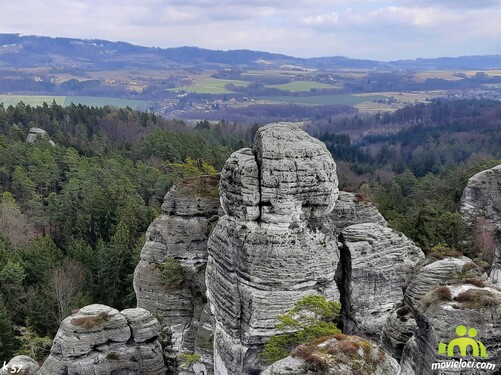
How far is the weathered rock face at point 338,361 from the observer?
13773mm

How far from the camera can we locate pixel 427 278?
19.0 meters

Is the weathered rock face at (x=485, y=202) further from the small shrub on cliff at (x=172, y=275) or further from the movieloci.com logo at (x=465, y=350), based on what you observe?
the movieloci.com logo at (x=465, y=350)

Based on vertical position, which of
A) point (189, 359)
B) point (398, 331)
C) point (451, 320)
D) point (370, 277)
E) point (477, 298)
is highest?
point (477, 298)

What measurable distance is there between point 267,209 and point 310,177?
2076 millimetres

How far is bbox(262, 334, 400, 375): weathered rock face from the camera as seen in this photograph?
1377 cm

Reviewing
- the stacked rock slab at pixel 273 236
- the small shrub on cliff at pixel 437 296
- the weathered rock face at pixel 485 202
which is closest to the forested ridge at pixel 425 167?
the weathered rock face at pixel 485 202

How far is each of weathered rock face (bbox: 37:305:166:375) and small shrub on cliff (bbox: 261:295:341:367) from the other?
23.7 ft

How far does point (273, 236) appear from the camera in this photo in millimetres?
20062

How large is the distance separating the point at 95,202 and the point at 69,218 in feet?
13.7

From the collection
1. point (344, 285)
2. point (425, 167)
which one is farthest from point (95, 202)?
point (425, 167)

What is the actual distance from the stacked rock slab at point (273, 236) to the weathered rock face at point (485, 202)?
25.2 m

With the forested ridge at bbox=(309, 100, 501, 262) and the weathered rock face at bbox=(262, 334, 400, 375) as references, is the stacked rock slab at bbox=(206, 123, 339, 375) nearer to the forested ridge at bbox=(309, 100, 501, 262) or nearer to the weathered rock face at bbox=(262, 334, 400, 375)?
the weathered rock face at bbox=(262, 334, 400, 375)

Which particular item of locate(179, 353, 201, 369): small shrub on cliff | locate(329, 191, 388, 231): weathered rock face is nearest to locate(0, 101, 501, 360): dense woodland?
locate(329, 191, 388, 231): weathered rock face

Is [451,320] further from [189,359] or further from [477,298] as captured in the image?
[189,359]
